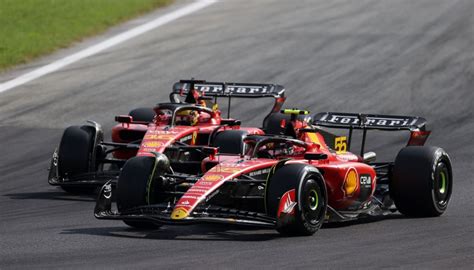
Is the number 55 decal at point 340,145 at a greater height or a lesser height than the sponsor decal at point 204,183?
greater

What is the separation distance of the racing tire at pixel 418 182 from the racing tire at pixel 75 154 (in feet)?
17.1

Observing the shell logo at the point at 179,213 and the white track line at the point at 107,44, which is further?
the white track line at the point at 107,44

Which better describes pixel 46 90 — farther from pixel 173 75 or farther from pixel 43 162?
pixel 43 162

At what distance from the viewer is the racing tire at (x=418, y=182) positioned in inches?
611

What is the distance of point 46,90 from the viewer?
1147 inches

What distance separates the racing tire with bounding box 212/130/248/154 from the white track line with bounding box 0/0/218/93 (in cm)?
1234

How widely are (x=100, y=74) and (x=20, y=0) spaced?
8765mm

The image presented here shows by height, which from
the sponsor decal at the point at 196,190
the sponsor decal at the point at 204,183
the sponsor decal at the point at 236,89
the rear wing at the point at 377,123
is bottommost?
the sponsor decal at the point at 196,190

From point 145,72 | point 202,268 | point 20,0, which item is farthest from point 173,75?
point 202,268

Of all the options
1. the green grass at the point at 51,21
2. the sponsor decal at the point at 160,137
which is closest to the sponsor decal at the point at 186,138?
the sponsor decal at the point at 160,137

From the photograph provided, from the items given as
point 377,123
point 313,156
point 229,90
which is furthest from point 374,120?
point 229,90

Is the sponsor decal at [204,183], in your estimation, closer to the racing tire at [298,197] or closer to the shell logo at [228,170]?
the shell logo at [228,170]

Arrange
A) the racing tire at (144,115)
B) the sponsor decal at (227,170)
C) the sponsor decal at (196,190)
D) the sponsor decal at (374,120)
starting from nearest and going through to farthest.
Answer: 1. the sponsor decal at (196,190)
2. the sponsor decal at (227,170)
3. the sponsor decal at (374,120)
4. the racing tire at (144,115)

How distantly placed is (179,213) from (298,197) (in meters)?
1.36
